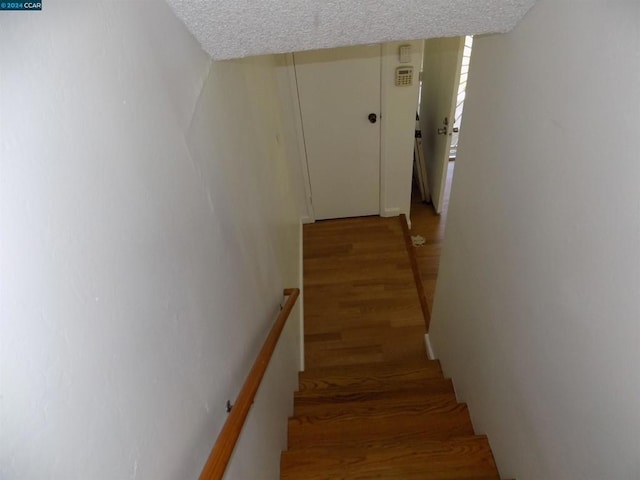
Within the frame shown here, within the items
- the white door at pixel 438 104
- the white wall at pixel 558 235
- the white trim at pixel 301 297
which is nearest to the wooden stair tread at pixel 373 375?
the white trim at pixel 301 297

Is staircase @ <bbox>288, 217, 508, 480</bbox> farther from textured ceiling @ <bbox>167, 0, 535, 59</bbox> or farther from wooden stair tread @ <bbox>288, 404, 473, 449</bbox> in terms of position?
textured ceiling @ <bbox>167, 0, 535, 59</bbox>

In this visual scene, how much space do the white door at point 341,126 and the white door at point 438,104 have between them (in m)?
0.57

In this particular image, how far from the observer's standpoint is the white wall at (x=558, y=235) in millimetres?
831

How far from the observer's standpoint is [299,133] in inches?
150

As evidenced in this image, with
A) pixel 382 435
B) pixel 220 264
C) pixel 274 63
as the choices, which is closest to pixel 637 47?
pixel 220 264

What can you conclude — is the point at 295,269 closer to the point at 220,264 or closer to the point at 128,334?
the point at 220,264

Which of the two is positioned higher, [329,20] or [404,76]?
[329,20]

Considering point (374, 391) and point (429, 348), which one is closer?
point (374, 391)

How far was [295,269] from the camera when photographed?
11.5ft

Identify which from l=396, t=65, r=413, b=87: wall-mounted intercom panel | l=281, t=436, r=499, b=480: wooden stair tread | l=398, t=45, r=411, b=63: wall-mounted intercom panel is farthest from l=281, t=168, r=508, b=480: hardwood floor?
l=398, t=45, r=411, b=63: wall-mounted intercom panel

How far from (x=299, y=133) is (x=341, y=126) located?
0.37 meters

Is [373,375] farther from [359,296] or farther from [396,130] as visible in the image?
[396,130]

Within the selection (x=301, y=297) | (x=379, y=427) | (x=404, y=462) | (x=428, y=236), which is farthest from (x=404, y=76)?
(x=404, y=462)

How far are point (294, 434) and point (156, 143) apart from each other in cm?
179
